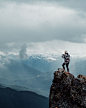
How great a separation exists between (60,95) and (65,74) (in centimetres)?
375

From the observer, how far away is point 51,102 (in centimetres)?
2697

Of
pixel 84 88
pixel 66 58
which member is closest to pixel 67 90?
pixel 84 88

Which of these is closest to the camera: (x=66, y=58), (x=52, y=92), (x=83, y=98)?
(x=83, y=98)

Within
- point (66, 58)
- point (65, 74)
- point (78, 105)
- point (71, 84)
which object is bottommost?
point (78, 105)

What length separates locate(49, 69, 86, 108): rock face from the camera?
85.4 ft

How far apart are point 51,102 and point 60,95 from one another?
196cm

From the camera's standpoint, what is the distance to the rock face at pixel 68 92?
26016mm

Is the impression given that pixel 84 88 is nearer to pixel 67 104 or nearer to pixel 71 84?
pixel 71 84

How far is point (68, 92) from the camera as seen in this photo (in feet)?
88.1

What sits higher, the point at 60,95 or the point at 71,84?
the point at 71,84

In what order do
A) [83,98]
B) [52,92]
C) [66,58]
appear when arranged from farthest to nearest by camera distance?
1. [66,58]
2. [52,92]
3. [83,98]

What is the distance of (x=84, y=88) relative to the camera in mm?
26375

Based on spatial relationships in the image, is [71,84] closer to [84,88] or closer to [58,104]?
[84,88]

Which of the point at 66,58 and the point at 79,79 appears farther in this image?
the point at 66,58
